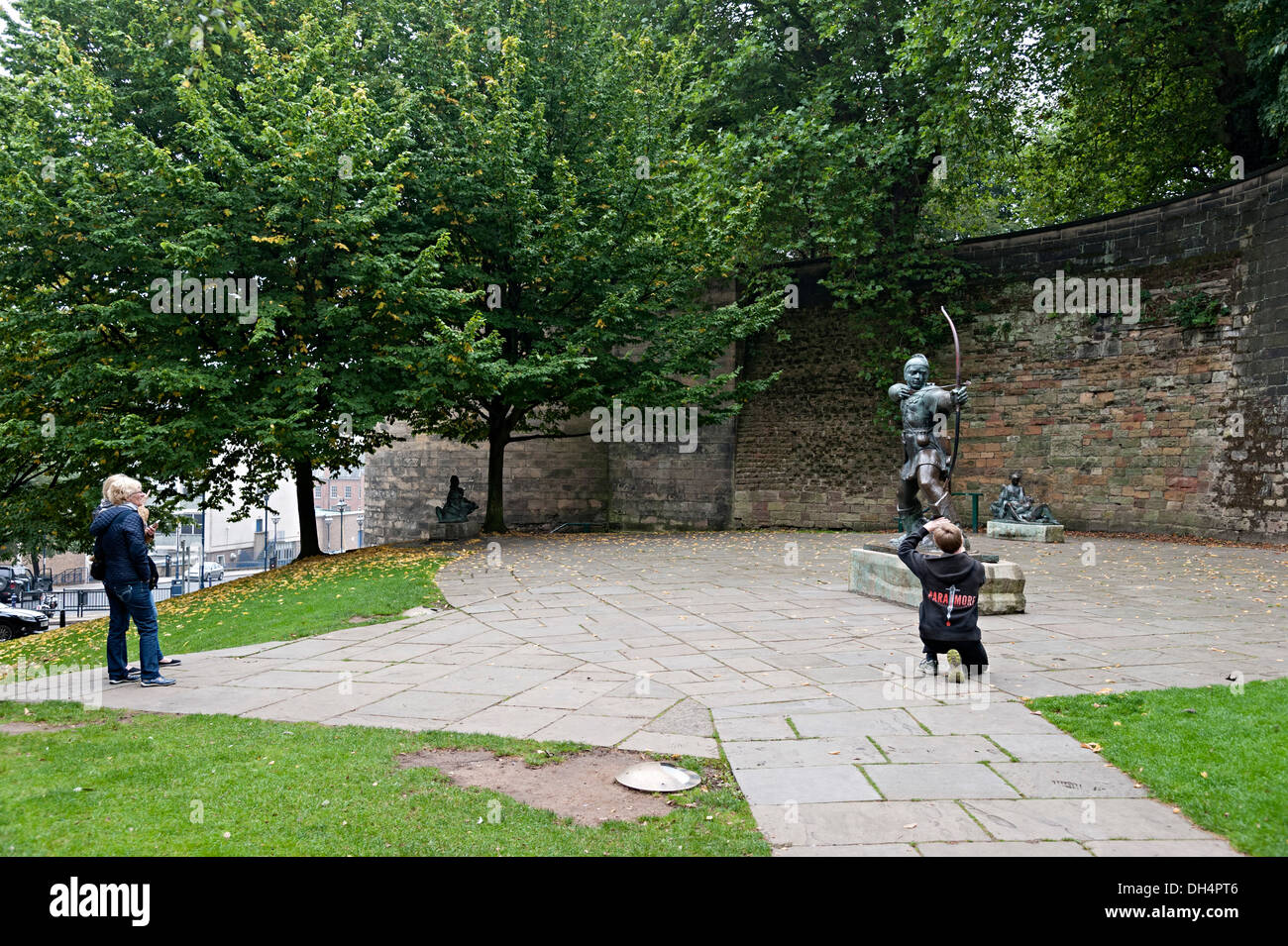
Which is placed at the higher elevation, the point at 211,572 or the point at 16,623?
the point at 16,623

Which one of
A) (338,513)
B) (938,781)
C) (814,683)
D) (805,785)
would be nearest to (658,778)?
(805,785)

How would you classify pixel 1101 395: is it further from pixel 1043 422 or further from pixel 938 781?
pixel 938 781

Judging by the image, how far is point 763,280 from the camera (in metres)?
17.4

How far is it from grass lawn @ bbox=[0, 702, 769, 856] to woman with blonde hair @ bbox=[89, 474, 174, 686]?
1.21 meters

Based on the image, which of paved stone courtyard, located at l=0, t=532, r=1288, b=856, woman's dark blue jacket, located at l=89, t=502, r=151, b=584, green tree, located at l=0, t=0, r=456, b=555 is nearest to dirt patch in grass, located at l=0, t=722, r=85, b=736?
paved stone courtyard, located at l=0, t=532, r=1288, b=856

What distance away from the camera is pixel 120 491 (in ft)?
Result: 17.5

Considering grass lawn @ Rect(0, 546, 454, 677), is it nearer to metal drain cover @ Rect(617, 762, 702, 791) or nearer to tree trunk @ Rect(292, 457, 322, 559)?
tree trunk @ Rect(292, 457, 322, 559)

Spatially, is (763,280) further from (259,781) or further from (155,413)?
(259,781)

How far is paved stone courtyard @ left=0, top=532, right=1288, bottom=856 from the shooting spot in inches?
120

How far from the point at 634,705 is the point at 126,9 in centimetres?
1458

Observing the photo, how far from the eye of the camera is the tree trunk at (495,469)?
15.4m

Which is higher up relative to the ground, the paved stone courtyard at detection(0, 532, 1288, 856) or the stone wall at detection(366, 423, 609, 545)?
the stone wall at detection(366, 423, 609, 545)

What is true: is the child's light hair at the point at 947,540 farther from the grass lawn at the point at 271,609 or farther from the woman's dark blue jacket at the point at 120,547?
the woman's dark blue jacket at the point at 120,547

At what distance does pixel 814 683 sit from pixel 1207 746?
205 cm
